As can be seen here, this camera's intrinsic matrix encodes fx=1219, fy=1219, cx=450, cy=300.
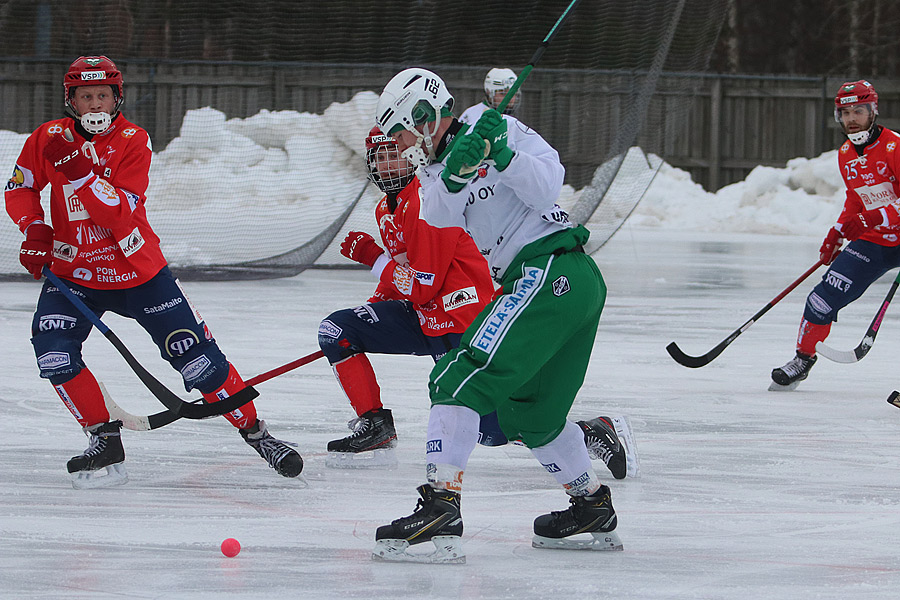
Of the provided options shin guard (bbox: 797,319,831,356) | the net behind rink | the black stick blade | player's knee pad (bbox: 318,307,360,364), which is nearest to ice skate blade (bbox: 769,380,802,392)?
shin guard (bbox: 797,319,831,356)

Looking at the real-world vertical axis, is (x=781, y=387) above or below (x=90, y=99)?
below

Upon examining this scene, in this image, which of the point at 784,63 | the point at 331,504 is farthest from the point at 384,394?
the point at 784,63

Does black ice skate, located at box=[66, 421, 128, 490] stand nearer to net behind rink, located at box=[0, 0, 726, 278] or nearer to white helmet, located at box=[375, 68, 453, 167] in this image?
white helmet, located at box=[375, 68, 453, 167]

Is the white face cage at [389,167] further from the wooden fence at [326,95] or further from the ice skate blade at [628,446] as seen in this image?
the wooden fence at [326,95]

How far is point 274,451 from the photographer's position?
11.0ft

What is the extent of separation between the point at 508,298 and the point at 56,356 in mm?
1326

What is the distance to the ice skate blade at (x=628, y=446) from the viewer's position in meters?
3.40

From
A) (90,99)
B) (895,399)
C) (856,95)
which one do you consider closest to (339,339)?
(90,99)

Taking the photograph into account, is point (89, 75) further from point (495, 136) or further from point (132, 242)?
point (495, 136)

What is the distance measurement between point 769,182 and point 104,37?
28.4ft

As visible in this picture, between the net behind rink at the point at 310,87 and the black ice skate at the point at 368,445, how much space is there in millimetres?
5203

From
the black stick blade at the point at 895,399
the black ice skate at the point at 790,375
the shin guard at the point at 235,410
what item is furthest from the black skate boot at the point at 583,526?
the black ice skate at the point at 790,375

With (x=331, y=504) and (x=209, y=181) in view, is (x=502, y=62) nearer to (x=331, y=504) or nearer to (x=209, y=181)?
(x=209, y=181)

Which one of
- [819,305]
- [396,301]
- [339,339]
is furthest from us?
[819,305]
